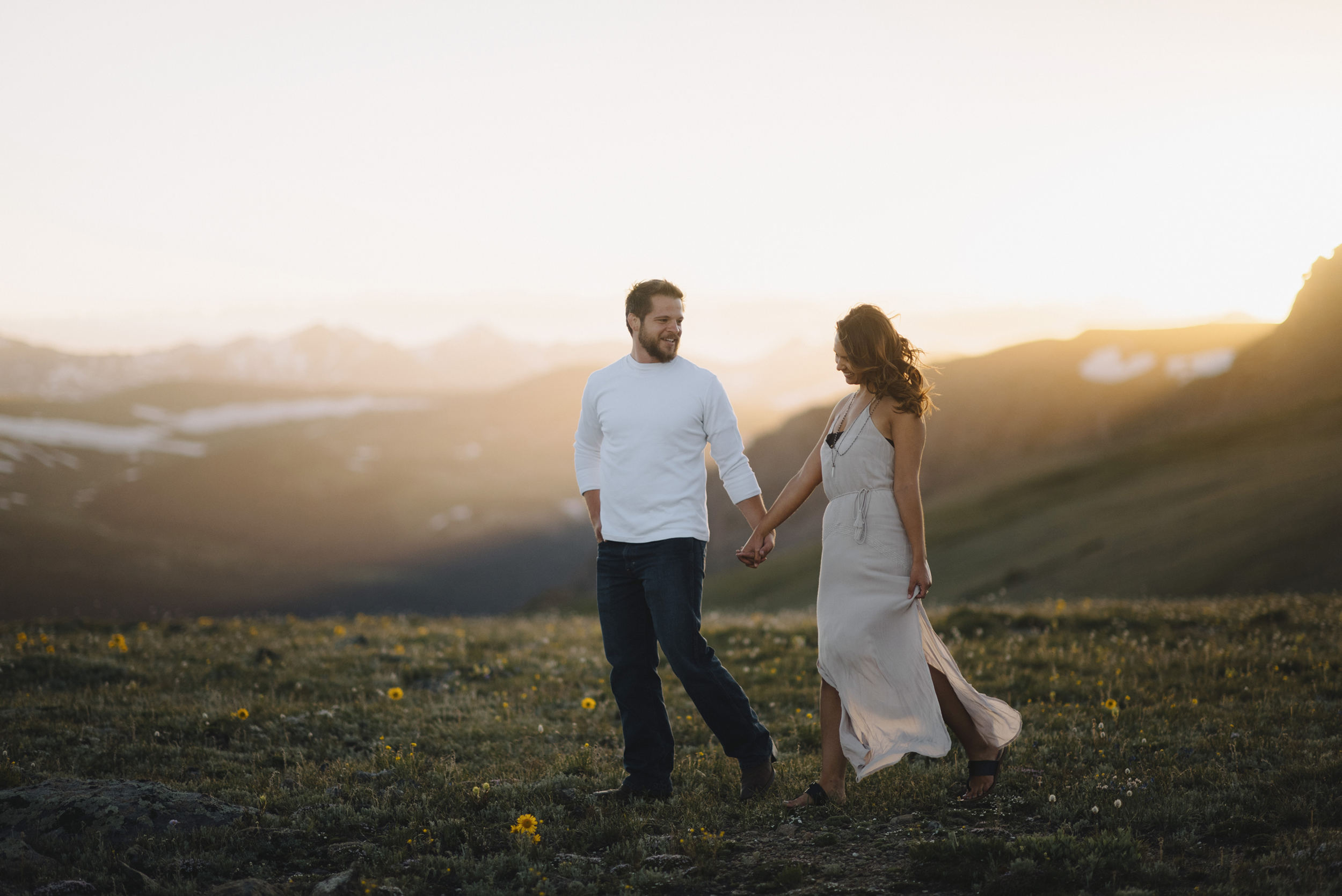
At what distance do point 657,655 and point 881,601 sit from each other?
5.72ft

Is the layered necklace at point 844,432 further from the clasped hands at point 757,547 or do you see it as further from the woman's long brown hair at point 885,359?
the clasped hands at point 757,547

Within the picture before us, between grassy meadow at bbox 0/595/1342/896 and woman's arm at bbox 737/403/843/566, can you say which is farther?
woman's arm at bbox 737/403/843/566

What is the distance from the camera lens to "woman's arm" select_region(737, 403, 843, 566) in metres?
6.27

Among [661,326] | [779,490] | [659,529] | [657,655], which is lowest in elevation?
[779,490]

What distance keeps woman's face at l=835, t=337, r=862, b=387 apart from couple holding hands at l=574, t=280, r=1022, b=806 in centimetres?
1

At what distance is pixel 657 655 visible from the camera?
21.2ft

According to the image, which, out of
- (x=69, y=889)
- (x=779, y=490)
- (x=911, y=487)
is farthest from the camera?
(x=779, y=490)

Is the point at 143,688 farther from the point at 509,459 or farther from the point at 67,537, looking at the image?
the point at 509,459

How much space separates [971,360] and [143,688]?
111m

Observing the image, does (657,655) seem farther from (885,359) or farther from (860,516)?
(885,359)

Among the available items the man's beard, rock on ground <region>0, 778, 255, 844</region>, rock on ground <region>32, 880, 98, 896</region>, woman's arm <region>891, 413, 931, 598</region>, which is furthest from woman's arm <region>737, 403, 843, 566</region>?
rock on ground <region>32, 880, 98, 896</region>

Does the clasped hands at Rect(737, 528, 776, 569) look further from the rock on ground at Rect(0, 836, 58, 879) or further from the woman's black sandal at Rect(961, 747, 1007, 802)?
the rock on ground at Rect(0, 836, 58, 879)

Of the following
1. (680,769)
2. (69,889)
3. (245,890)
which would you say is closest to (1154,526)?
(680,769)

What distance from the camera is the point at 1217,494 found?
3606 cm
